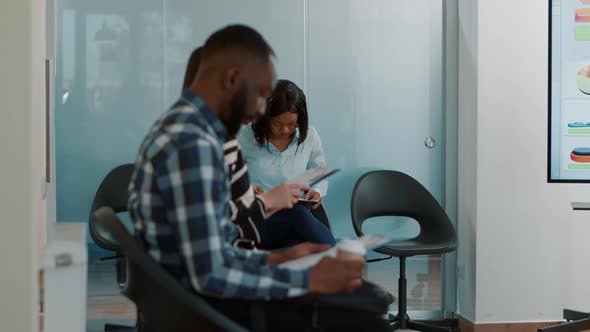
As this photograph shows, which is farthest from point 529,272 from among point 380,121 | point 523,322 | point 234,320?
point 234,320

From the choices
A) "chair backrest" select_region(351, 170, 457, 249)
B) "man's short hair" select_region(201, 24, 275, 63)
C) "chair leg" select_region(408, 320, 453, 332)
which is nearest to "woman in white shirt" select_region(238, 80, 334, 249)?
"chair backrest" select_region(351, 170, 457, 249)

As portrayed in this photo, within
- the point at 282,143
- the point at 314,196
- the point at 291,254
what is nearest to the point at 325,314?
the point at 291,254

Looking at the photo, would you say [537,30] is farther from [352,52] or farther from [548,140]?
[352,52]

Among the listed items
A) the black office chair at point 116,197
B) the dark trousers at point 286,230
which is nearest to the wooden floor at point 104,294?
the black office chair at point 116,197

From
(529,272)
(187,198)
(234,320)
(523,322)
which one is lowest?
(523,322)

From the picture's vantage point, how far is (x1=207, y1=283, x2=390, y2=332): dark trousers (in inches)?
74.1

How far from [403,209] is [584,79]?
48.2 inches

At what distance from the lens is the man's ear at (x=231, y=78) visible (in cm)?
192

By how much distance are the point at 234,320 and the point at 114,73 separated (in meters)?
3.14

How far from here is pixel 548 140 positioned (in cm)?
434

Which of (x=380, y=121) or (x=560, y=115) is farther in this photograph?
(x=380, y=121)

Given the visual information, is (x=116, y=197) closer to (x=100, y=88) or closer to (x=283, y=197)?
(x=100, y=88)

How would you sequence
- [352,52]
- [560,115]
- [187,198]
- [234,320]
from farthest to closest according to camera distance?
[352,52] → [560,115] → [234,320] → [187,198]

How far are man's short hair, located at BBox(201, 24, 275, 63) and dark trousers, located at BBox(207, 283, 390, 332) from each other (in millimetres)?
566
